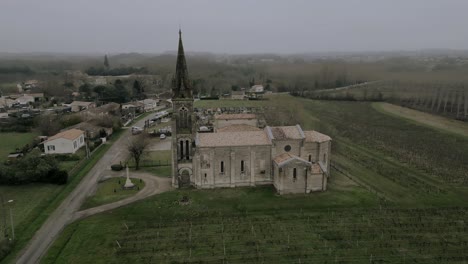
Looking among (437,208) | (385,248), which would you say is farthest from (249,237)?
(437,208)

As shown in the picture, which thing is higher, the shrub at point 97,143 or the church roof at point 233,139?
the church roof at point 233,139

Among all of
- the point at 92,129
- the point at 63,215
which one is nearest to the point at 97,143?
the point at 92,129

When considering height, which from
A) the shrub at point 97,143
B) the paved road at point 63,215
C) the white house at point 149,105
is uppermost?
the white house at point 149,105

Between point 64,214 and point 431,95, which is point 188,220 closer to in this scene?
point 64,214

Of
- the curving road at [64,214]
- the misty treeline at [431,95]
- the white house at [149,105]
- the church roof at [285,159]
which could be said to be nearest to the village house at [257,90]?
the white house at [149,105]

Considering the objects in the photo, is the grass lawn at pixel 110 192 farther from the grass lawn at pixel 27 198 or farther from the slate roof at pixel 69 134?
the slate roof at pixel 69 134

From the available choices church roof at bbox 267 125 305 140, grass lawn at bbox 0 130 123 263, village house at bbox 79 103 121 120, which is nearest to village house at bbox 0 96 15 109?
village house at bbox 79 103 121 120

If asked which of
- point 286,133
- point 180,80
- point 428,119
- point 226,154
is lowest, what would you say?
point 428,119
